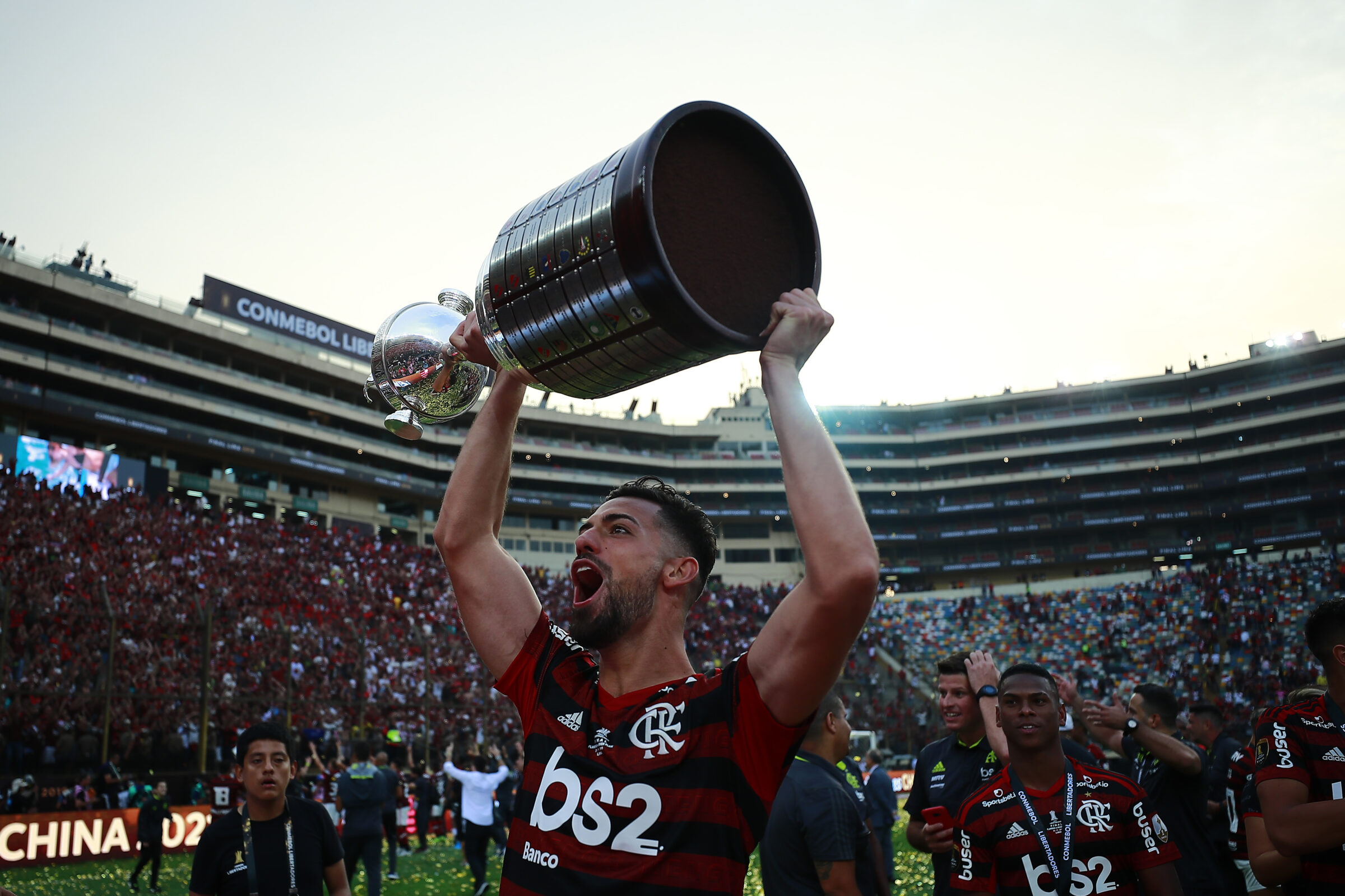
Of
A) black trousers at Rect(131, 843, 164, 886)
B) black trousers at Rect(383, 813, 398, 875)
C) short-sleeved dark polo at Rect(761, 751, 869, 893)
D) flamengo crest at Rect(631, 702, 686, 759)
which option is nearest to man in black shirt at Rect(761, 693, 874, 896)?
short-sleeved dark polo at Rect(761, 751, 869, 893)

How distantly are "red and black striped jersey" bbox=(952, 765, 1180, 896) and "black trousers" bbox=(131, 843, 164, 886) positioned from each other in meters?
11.6

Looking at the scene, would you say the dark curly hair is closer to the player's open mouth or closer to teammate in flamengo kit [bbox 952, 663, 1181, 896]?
the player's open mouth

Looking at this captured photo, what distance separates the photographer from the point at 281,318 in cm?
5369

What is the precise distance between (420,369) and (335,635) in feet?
85.5

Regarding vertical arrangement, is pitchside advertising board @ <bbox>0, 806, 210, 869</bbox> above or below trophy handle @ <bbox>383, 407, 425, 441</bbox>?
below

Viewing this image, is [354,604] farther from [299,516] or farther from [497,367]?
[497,367]

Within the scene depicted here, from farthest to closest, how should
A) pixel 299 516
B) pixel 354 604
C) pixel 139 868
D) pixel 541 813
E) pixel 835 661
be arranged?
pixel 299 516 < pixel 354 604 < pixel 139 868 < pixel 541 813 < pixel 835 661

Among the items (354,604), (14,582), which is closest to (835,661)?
(14,582)

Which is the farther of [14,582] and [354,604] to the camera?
[354,604]

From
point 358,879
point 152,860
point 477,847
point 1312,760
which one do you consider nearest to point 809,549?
point 1312,760

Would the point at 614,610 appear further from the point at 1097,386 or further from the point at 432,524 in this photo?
the point at 1097,386

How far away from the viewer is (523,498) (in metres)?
60.8

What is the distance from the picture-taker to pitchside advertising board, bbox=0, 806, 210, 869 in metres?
13.5

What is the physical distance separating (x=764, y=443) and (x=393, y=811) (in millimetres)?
58439
